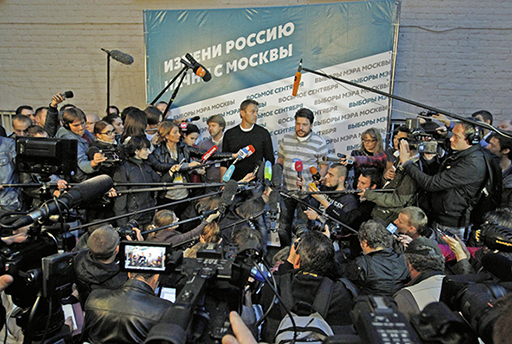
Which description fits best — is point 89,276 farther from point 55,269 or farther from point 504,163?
point 504,163

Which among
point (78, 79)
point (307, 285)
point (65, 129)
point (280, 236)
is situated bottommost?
point (280, 236)

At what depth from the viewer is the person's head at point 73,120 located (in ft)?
12.6

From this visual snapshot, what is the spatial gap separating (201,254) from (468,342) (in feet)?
3.20

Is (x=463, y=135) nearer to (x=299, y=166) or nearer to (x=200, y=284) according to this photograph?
(x=299, y=166)

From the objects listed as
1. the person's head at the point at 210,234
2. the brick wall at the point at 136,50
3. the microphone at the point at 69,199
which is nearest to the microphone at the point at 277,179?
the person's head at the point at 210,234

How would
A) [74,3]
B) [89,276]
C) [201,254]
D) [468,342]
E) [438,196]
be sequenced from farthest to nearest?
[74,3] → [438,196] → [89,276] → [201,254] → [468,342]

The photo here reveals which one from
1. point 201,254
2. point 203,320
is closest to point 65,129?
point 201,254

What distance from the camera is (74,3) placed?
20.8 feet

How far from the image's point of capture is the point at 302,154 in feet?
14.6

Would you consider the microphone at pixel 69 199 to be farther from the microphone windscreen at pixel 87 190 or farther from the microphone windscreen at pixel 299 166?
the microphone windscreen at pixel 299 166

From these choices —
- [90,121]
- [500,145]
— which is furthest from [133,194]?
[500,145]

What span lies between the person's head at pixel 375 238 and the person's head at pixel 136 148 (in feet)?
7.24

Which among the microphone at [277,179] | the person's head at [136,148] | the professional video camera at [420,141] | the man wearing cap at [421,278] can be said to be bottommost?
the man wearing cap at [421,278]

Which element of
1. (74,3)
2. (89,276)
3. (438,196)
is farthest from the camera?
(74,3)
